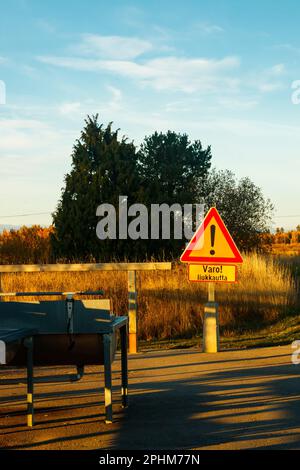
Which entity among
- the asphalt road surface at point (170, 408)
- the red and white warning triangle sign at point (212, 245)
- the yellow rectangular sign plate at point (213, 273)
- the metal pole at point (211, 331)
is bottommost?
the asphalt road surface at point (170, 408)

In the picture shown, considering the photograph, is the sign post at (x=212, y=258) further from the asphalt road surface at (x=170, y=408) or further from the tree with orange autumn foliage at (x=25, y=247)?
the tree with orange autumn foliage at (x=25, y=247)

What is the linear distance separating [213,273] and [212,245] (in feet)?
1.41

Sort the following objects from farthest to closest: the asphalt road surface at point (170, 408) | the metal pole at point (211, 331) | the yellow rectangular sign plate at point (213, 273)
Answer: the yellow rectangular sign plate at point (213, 273)
the metal pole at point (211, 331)
the asphalt road surface at point (170, 408)

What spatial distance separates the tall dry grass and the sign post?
2.75m

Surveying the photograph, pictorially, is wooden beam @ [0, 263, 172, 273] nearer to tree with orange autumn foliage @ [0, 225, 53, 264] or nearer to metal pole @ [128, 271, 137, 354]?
metal pole @ [128, 271, 137, 354]

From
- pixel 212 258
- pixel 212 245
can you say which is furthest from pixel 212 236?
pixel 212 258

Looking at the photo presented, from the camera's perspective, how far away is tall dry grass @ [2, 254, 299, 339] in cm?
1455

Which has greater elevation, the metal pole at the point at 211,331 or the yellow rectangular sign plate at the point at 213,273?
the yellow rectangular sign plate at the point at 213,273

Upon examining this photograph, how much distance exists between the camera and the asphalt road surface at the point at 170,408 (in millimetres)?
5984

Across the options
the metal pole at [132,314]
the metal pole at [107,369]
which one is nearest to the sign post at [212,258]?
the metal pole at [132,314]

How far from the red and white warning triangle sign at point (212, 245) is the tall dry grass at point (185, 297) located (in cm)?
298

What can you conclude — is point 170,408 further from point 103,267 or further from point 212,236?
point 103,267

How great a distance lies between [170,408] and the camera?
724cm

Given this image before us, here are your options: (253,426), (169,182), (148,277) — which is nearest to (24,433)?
(253,426)
